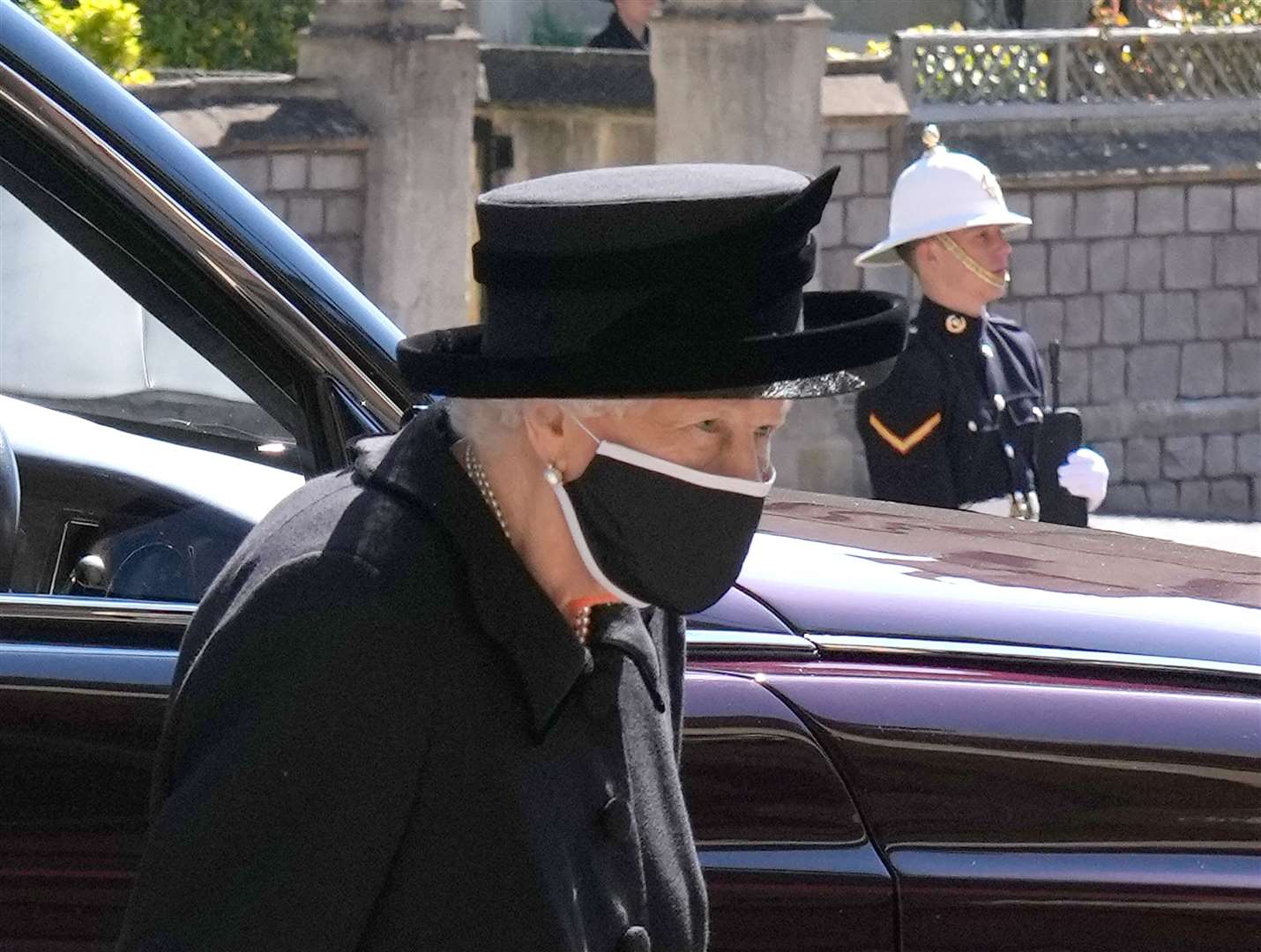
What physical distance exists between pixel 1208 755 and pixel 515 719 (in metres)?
1.05

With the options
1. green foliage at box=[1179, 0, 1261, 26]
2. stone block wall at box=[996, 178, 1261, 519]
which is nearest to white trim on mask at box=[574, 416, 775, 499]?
stone block wall at box=[996, 178, 1261, 519]

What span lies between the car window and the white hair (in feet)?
2.01

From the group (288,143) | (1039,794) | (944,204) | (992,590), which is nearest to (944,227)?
(944,204)

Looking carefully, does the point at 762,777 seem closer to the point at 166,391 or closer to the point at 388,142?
the point at 166,391

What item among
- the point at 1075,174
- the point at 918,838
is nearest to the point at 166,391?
the point at 918,838

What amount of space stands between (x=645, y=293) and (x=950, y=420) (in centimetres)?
306

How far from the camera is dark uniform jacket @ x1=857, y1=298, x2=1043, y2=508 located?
466cm

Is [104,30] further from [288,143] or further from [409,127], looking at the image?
[409,127]

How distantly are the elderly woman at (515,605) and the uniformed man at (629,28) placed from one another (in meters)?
9.10

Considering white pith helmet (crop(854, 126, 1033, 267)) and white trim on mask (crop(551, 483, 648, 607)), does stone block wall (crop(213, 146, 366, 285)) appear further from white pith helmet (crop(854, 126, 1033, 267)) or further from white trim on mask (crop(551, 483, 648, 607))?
white trim on mask (crop(551, 483, 648, 607))

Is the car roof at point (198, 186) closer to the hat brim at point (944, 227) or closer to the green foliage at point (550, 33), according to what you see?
the hat brim at point (944, 227)

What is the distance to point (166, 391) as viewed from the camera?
2539 millimetres

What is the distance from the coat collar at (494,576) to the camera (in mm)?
1732

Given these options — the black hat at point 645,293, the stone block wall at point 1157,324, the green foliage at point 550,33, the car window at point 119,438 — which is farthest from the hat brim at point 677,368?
the green foliage at point 550,33
